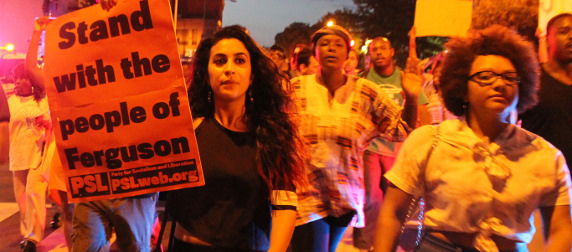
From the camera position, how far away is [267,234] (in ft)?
8.27

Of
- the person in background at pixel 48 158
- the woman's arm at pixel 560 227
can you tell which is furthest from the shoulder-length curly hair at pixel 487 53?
the person in background at pixel 48 158

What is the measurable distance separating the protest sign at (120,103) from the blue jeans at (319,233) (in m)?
1.59

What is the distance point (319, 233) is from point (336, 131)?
78cm

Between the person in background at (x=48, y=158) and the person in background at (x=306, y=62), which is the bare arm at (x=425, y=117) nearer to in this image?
the person in background at (x=306, y=62)

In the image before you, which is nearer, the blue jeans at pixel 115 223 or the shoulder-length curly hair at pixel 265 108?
the shoulder-length curly hair at pixel 265 108

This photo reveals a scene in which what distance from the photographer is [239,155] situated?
2.48m

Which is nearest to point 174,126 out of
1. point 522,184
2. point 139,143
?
point 139,143

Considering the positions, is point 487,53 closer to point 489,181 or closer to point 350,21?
point 489,181

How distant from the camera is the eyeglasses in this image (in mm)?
2389

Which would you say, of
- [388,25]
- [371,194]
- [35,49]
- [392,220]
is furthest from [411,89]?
[388,25]

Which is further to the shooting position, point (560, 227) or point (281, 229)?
point (281, 229)

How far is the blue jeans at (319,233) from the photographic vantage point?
3744 millimetres

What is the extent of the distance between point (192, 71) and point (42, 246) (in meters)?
4.11

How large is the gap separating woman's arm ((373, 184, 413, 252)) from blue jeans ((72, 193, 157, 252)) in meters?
1.37
